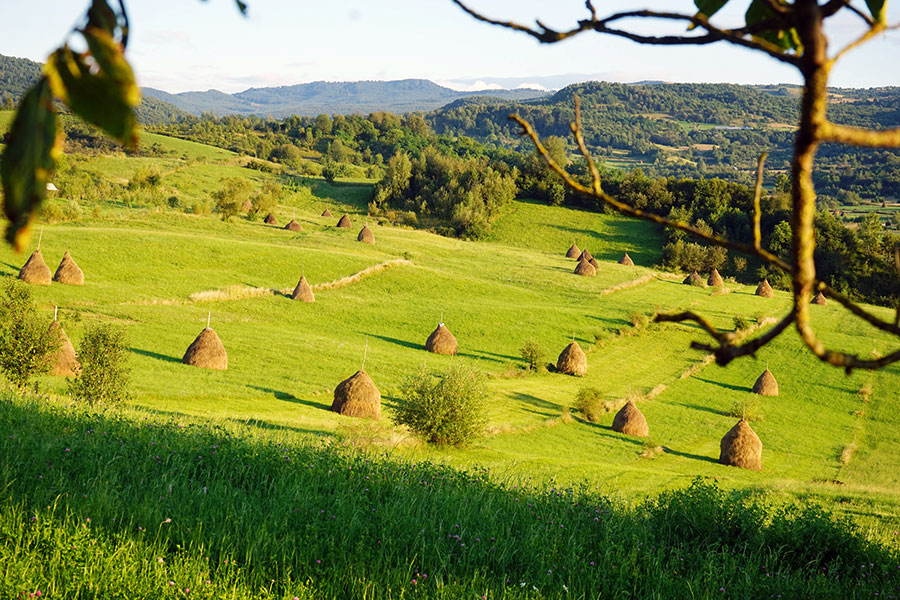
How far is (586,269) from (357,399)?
28.9 m

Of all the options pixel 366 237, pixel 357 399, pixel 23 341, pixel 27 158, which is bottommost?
pixel 357 399

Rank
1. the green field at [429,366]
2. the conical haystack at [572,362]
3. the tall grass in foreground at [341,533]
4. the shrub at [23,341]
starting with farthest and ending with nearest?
the conical haystack at [572,362], the shrub at [23,341], the green field at [429,366], the tall grass in foreground at [341,533]

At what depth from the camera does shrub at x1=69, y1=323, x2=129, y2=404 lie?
17.3 meters

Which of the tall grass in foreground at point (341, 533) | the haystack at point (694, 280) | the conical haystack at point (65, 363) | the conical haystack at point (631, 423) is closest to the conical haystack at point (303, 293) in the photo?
the conical haystack at point (65, 363)

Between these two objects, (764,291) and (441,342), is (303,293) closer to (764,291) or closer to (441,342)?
(441,342)

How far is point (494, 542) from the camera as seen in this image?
5.31 metres

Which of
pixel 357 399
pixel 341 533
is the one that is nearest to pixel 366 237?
pixel 357 399

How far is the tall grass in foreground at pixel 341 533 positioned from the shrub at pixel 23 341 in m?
10.7

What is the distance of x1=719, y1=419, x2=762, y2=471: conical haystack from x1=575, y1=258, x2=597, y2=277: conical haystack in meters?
25.1

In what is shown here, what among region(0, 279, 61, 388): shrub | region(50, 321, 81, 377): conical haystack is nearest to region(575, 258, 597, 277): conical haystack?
region(50, 321, 81, 377): conical haystack

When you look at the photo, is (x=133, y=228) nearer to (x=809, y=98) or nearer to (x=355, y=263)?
(x=355, y=263)

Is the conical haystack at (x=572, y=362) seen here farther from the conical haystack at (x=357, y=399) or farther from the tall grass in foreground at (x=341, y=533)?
the tall grass in foreground at (x=341, y=533)

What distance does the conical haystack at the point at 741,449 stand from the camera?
23406 mm

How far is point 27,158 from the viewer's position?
2.58 ft
